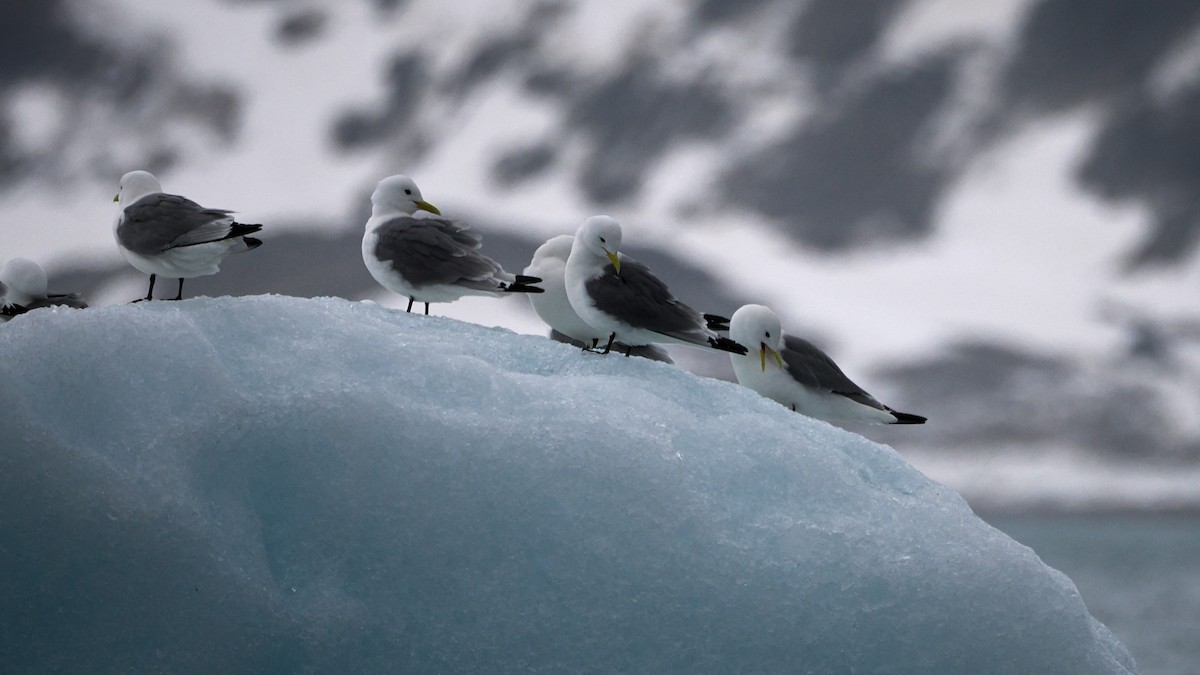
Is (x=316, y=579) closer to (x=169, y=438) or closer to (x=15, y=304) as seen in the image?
(x=169, y=438)

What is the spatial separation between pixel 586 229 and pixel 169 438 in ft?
7.82

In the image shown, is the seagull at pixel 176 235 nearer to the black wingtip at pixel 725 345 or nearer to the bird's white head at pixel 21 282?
the bird's white head at pixel 21 282

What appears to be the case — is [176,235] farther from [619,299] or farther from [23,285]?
[619,299]

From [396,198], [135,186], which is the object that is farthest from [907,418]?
[135,186]

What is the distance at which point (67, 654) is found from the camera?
176 inches

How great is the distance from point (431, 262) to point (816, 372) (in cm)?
231

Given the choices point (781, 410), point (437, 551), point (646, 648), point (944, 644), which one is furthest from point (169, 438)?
point (944, 644)

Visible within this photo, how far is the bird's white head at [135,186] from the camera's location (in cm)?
642

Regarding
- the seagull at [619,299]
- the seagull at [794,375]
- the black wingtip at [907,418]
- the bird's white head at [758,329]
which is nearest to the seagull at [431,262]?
the seagull at [619,299]

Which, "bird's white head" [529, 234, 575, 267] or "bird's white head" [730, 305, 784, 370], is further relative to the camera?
"bird's white head" [529, 234, 575, 267]

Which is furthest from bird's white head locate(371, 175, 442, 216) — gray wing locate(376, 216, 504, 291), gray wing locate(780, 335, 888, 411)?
gray wing locate(780, 335, 888, 411)

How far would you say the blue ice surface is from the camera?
449 centimetres

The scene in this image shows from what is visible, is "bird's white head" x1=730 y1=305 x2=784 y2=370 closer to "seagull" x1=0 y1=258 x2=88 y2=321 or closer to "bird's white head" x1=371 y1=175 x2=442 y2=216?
"bird's white head" x1=371 y1=175 x2=442 y2=216

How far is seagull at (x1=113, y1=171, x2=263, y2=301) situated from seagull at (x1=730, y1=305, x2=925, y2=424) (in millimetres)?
2777
